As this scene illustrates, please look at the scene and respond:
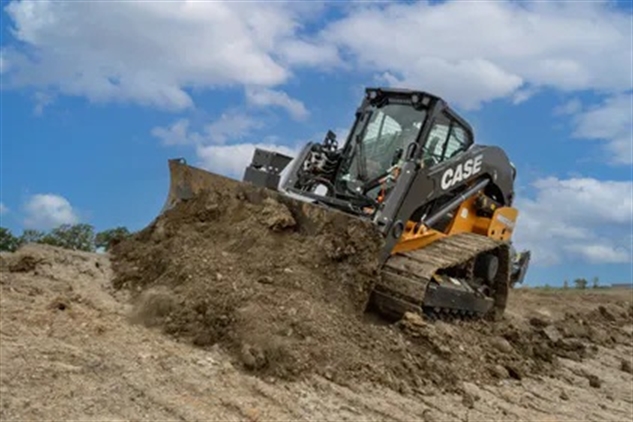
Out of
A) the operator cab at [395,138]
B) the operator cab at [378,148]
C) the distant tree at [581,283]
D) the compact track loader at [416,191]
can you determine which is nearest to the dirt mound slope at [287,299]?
the compact track loader at [416,191]

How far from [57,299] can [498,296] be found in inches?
229

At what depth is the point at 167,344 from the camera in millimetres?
5859

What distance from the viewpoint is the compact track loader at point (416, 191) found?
784cm

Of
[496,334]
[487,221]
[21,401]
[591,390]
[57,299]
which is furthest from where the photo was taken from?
[487,221]

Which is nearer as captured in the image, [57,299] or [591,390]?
[57,299]

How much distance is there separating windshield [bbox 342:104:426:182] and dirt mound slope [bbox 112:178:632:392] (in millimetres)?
1732

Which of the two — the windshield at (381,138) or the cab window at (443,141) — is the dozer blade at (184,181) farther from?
the cab window at (443,141)

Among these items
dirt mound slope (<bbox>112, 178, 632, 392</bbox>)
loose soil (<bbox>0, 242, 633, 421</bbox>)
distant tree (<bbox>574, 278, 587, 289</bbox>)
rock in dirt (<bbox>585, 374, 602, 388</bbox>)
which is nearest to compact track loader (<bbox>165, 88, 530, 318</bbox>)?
dirt mound slope (<bbox>112, 178, 632, 392</bbox>)

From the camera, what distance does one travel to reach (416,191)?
26.7 ft

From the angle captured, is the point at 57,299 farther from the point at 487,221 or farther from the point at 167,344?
the point at 487,221

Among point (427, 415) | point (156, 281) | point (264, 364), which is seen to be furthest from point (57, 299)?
point (427, 415)

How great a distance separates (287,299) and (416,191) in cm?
234

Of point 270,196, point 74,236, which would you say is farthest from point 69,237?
point 270,196

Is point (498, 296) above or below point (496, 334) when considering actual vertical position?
above
